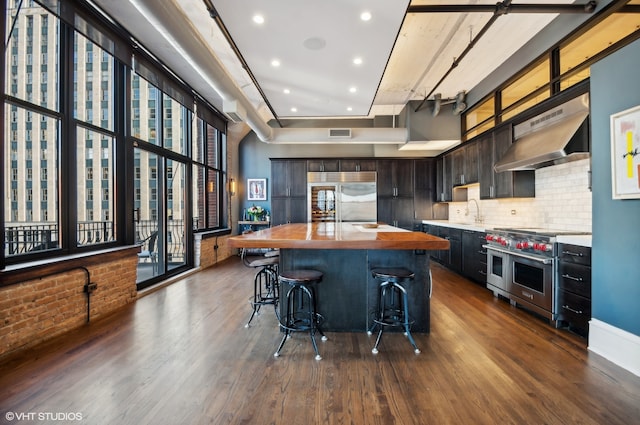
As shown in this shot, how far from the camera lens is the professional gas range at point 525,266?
2998mm

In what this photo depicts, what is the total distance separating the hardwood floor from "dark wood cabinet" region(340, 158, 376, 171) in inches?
181

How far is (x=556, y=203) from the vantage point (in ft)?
12.4

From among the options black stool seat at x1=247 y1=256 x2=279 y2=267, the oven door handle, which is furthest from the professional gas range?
black stool seat at x1=247 y1=256 x2=279 y2=267

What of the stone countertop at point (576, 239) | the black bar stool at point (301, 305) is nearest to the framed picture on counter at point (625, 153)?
the stone countertop at point (576, 239)

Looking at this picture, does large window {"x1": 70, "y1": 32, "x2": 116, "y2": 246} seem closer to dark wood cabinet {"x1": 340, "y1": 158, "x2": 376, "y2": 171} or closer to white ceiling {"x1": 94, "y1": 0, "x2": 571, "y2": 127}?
white ceiling {"x1": 94, "y1": 0, "x2": 571, "y2": 127}

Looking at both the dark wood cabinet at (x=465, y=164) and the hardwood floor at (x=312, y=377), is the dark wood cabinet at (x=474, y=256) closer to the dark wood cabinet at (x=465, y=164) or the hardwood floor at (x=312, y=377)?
the dark wood cabinet at (x=465, y=164)

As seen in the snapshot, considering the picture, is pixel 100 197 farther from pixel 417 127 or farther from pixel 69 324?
pixel 417 127

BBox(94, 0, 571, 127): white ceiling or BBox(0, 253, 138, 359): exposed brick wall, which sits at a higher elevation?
BBox(94, 0, 571, 127): white ceiling

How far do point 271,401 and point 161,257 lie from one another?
3868mm

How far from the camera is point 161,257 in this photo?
4.91 m

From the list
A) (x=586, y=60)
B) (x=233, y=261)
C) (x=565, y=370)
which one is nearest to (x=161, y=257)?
(x=233, y=261)

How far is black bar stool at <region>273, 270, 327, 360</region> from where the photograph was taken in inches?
97.7
